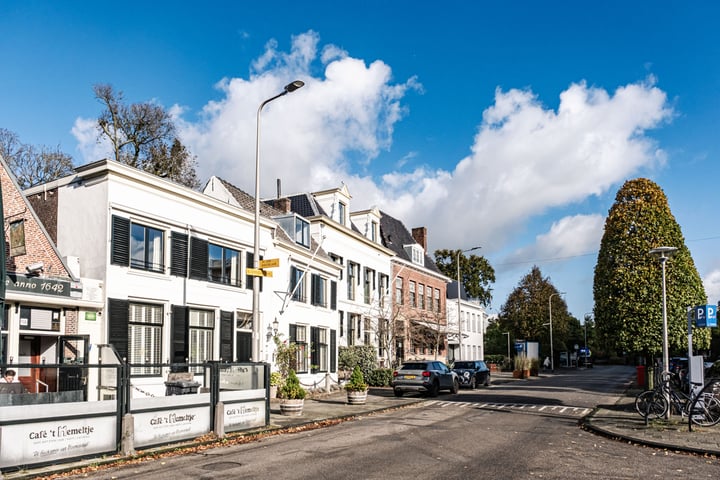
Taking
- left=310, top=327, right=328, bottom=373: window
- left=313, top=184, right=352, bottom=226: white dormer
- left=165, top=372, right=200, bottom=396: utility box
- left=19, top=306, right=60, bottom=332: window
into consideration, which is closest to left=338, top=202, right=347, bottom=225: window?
left=313, top=184, right=352, bottom=226: white dormer

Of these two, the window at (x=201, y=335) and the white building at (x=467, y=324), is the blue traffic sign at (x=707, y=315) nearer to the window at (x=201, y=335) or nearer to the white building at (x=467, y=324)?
the window at (x=201, y=335)

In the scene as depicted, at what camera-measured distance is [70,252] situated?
19.1 metres

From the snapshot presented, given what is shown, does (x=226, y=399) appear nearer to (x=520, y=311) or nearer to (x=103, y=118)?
(x=103, y=118)

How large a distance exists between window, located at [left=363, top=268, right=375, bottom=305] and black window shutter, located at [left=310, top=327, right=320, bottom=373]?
882 centimetres

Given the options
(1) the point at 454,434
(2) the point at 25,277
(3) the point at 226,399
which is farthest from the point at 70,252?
(1) the point at 454,434

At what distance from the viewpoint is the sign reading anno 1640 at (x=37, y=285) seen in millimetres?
16172

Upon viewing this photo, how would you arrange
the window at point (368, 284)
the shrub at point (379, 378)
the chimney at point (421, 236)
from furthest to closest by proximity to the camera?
the chimney at point (421, 236)
the window at point (368, 284)
the shrub at point (379, 378)

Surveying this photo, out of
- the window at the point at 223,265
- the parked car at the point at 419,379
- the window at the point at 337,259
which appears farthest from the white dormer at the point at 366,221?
the window at the point at 223,265

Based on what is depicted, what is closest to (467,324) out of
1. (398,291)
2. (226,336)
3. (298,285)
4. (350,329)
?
(398,291)

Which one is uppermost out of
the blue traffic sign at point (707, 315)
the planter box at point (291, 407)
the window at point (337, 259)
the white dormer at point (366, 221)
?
the white dormer at point (366, 221)

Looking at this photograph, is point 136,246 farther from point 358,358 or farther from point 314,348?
point 358,358

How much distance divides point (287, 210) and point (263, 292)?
8979 mm

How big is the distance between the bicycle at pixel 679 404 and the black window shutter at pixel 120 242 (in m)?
15.1

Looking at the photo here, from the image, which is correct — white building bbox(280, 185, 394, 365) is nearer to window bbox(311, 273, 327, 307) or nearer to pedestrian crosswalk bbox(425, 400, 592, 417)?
window bbox(311, 273, 327, 307)
